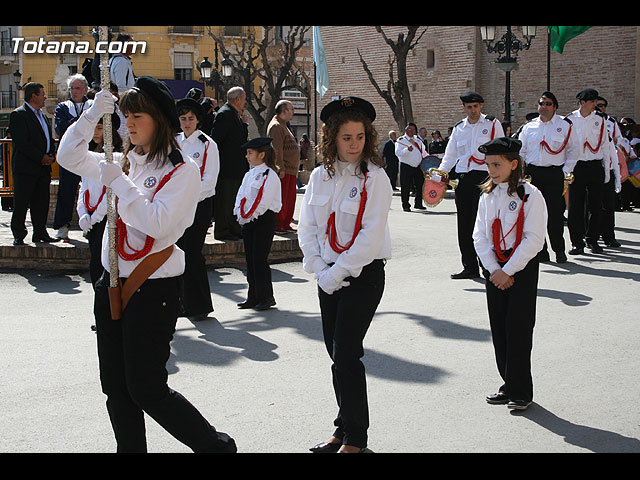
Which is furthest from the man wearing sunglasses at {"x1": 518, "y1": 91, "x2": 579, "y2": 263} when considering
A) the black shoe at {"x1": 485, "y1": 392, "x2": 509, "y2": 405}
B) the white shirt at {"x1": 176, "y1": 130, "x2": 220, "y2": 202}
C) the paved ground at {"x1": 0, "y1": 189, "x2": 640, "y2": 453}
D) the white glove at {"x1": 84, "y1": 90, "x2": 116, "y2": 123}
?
the white glove at {"x1": 84, "y1": 90, "x2": 116, "y2": 123}

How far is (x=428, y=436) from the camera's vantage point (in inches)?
190

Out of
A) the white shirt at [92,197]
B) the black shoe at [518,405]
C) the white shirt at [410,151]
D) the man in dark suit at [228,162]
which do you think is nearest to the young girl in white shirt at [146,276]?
the black shoe at [518,405]

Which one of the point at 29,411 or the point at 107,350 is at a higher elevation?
the point at 107,350

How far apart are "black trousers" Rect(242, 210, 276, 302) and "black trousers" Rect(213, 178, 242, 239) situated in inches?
104

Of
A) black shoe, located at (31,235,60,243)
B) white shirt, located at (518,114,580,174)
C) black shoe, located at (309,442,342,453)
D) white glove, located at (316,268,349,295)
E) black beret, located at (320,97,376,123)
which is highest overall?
black beret, located at (320,97,376,123)

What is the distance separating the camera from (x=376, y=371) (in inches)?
244

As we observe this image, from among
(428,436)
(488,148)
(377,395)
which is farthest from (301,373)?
(488,148)

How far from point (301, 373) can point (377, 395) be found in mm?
764

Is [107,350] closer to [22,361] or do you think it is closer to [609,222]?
[22,361]

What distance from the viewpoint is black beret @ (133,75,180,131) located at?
13.3 feet

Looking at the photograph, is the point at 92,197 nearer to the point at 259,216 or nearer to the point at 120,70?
the point at 259,216

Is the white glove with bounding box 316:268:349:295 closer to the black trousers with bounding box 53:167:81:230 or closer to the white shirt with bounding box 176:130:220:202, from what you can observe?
the white shirt with bounding box 176:130:220:202

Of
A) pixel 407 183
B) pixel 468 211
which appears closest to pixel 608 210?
pixel 468 211

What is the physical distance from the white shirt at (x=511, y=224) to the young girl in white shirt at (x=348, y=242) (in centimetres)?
127
